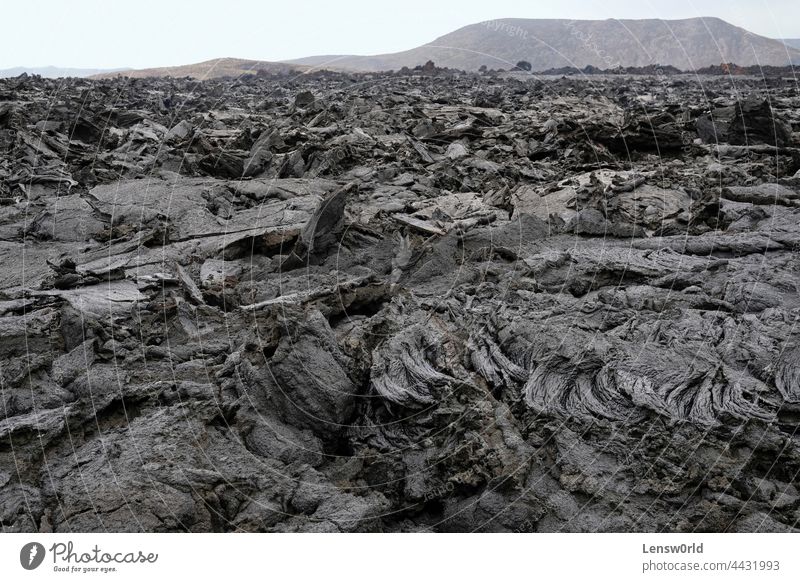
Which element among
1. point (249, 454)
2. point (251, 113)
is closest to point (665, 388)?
point (249, 454)

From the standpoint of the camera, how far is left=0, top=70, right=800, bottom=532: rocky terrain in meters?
4.42

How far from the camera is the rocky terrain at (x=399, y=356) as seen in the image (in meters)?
4.42

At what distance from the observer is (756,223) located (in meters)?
8.52

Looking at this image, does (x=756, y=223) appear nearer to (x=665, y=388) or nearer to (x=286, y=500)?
(x=665, y=388)

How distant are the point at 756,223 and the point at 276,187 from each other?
7.05m
